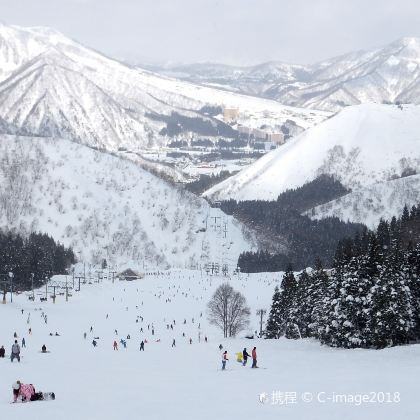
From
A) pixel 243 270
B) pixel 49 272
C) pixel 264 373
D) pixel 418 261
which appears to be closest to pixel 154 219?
pixel 243 270

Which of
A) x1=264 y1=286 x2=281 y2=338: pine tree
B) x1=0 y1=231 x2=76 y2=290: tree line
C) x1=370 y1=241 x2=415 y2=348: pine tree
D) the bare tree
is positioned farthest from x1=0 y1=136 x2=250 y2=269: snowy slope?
x1=370 y1=241 x2=415 y2=348: pine tree

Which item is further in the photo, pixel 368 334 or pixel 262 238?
pixel 262 238

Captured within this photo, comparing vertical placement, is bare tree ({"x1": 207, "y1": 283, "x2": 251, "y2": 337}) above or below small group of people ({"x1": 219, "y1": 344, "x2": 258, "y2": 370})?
above

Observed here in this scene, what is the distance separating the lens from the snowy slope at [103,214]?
545 ft

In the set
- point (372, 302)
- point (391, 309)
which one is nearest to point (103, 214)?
point (372, 302)

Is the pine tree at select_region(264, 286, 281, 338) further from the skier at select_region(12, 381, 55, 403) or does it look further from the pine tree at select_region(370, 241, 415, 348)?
the skier at select_region(12, 381, 55, 403)

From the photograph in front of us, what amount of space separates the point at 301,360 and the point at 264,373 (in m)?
5.95

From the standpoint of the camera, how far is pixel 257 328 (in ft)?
279

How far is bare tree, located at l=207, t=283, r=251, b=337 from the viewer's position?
69.3 metres

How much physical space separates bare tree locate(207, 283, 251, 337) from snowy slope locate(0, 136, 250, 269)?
85.8m

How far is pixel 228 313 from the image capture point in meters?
71.6

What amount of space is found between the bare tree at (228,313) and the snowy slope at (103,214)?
85.8 meters

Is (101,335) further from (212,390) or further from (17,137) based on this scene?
(17,137)

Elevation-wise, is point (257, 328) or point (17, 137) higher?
point (17, 137)
